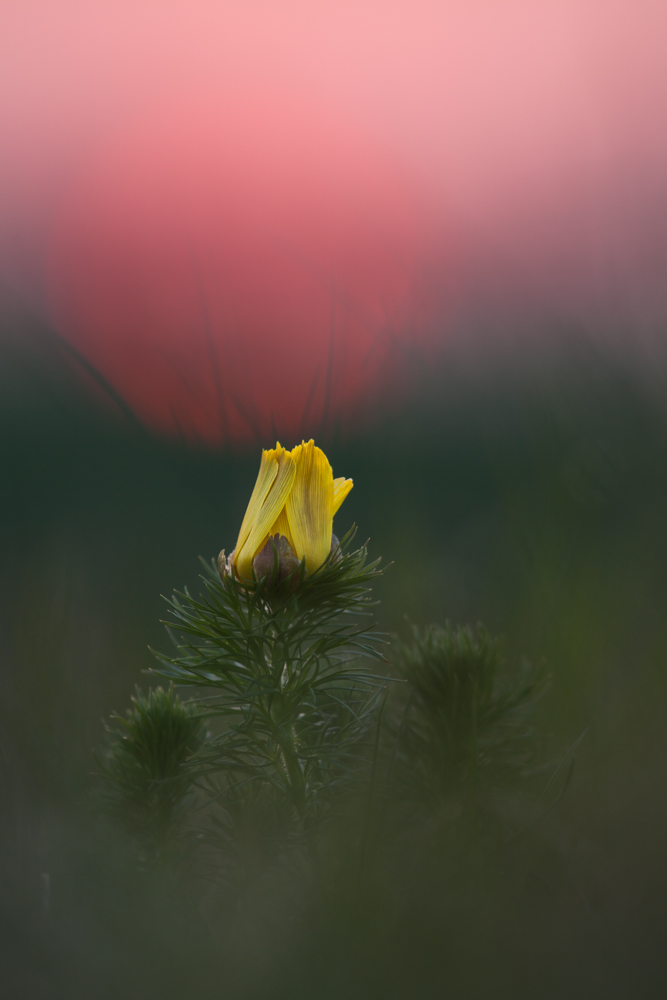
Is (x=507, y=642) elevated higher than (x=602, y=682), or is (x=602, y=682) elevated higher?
(x=507, y=642)

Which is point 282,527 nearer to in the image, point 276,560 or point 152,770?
point 276,560

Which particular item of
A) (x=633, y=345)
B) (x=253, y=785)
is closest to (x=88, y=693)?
(x=253, y=785)

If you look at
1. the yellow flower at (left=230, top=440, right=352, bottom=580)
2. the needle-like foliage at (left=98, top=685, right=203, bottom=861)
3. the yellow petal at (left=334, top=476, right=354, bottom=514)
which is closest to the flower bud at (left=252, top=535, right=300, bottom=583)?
the yellow flower at (left=230, top=440, right=352, bottom=580)

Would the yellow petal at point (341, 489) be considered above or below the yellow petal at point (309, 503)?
above

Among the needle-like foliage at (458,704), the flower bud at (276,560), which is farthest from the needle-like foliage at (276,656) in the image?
the needle-like foliage at (458,704)

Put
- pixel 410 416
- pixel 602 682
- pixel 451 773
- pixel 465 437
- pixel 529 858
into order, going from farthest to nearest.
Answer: pixel 465 437 → pixel 410 416 → pixel 451 773 → pixel 602 682 → pixel 529 858

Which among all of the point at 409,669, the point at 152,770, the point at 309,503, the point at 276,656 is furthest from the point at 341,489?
the point at 152,770

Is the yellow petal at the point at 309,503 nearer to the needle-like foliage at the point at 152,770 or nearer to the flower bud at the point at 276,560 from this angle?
the flower bud at the point at 276,560

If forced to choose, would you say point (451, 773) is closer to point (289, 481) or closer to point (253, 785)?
point (253, 785)
